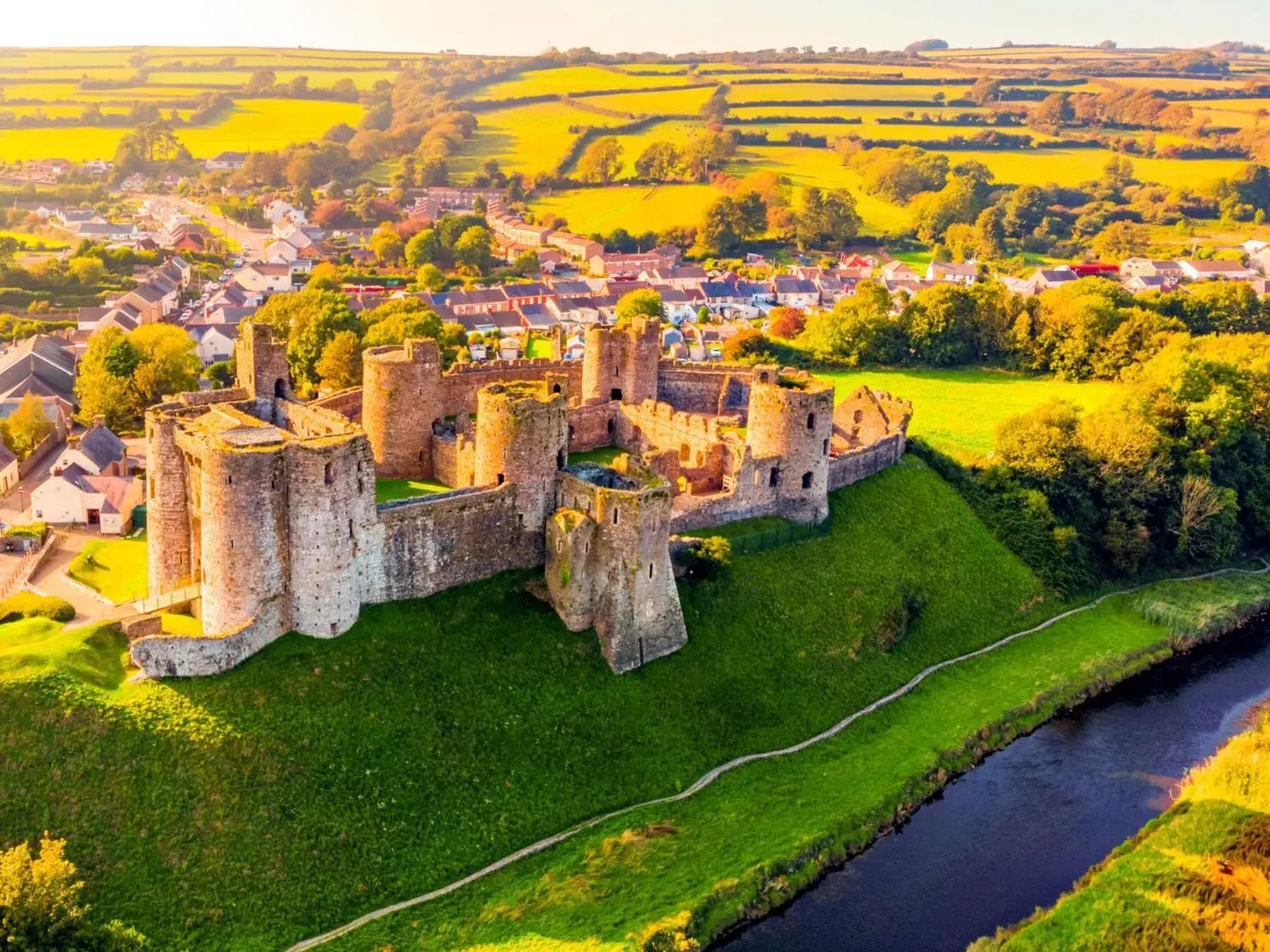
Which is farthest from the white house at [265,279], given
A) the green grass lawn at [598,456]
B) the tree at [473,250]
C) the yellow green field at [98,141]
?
the yellow green field at [98,141]

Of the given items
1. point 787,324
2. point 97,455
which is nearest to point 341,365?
point 97,455

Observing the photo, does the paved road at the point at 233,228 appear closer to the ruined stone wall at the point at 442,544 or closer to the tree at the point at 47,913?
the ruined stone wall at the point at 442,544

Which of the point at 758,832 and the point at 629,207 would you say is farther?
the point at 629,207

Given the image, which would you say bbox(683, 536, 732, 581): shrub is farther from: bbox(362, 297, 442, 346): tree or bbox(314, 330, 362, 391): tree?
bbox(362, 297, 442, 346): tree

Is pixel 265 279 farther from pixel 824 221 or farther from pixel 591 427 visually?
pixel 591 427

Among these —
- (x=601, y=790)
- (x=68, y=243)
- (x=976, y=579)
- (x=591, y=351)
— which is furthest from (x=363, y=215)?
(x=601, y=790)
